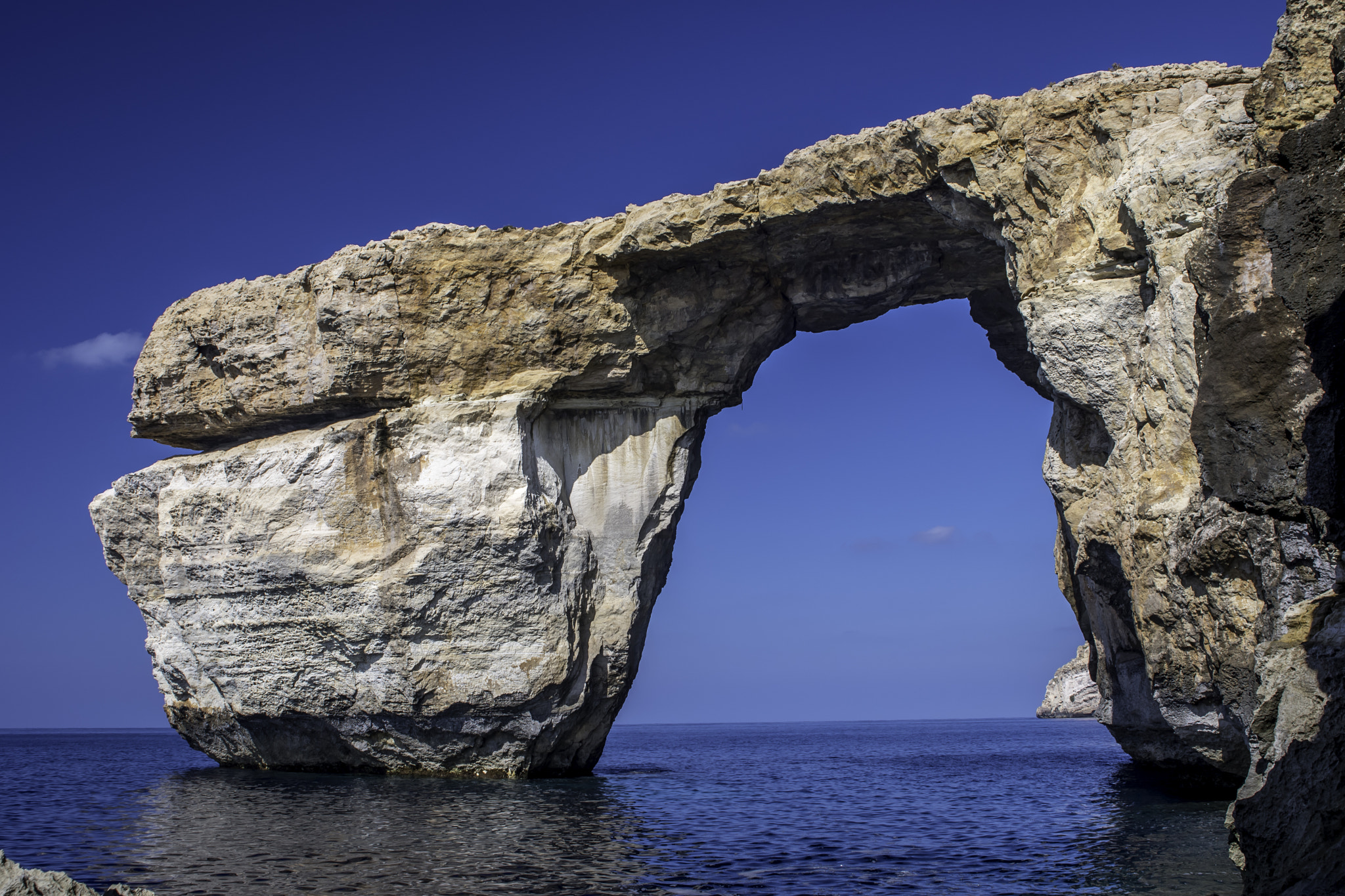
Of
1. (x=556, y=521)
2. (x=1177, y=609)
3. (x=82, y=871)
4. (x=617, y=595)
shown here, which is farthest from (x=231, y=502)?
(x=1177, y=609)

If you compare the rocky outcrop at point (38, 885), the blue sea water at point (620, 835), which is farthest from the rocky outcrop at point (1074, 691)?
the rocky outcrop at point (38, 885)

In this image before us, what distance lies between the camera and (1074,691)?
56.9m

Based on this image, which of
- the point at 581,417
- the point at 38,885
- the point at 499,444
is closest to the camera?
the point at 38,885

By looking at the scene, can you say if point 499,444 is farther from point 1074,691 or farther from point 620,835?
point 1074,691

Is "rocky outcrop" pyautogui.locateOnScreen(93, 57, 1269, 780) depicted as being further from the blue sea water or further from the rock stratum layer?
the blue sea water

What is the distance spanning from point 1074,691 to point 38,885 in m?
57.8

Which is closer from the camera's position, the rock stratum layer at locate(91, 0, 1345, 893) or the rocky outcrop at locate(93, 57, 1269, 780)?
the rock stratum layer at locate(91, 0, 1345, 893)

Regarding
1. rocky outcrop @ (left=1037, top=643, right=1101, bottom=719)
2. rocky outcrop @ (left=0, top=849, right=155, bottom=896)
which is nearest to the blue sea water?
rocky outcrop @ (left=0, top=849, right=155, bottom=896)

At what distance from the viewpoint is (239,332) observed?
19.2 m

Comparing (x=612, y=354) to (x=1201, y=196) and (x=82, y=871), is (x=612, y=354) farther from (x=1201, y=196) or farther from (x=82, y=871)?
(x=82, y=871)

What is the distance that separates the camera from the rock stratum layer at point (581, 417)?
43.2ft

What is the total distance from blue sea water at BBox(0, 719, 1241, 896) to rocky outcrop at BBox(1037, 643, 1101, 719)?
31454mm

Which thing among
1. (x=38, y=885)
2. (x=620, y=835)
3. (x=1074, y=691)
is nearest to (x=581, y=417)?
(x=620, y=835)

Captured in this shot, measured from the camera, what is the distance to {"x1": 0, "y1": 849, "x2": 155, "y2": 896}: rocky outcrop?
675cm
